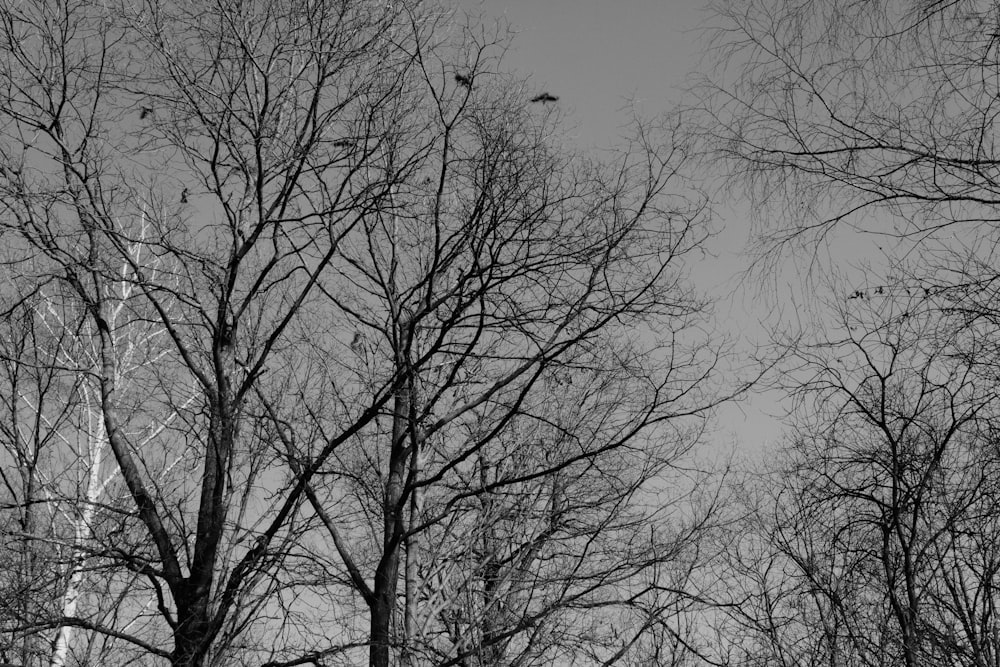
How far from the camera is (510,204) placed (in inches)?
208

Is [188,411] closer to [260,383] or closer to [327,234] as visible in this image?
[260,383]

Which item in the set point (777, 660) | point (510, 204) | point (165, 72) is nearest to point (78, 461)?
point (165, 72)

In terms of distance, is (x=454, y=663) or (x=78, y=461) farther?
(x=78, y=461)

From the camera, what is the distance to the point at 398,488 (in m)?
6.15

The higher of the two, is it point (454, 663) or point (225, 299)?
point (225, 299)

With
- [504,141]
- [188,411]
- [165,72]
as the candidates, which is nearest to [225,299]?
[188,411]

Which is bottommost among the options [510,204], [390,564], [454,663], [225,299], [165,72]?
[454,663]

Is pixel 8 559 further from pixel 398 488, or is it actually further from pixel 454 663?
pixel 454 663

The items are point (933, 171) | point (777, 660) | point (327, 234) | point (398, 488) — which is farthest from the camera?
point (777, 660)

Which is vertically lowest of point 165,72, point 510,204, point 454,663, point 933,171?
point 454,663

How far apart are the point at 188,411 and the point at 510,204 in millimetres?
2204

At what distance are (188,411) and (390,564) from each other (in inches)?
62.1

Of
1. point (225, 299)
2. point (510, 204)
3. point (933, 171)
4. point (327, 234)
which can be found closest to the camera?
point (933, 171)

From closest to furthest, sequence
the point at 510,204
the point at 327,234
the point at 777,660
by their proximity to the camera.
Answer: the point at 510,204
the point at 327,234
the point at 777,660
